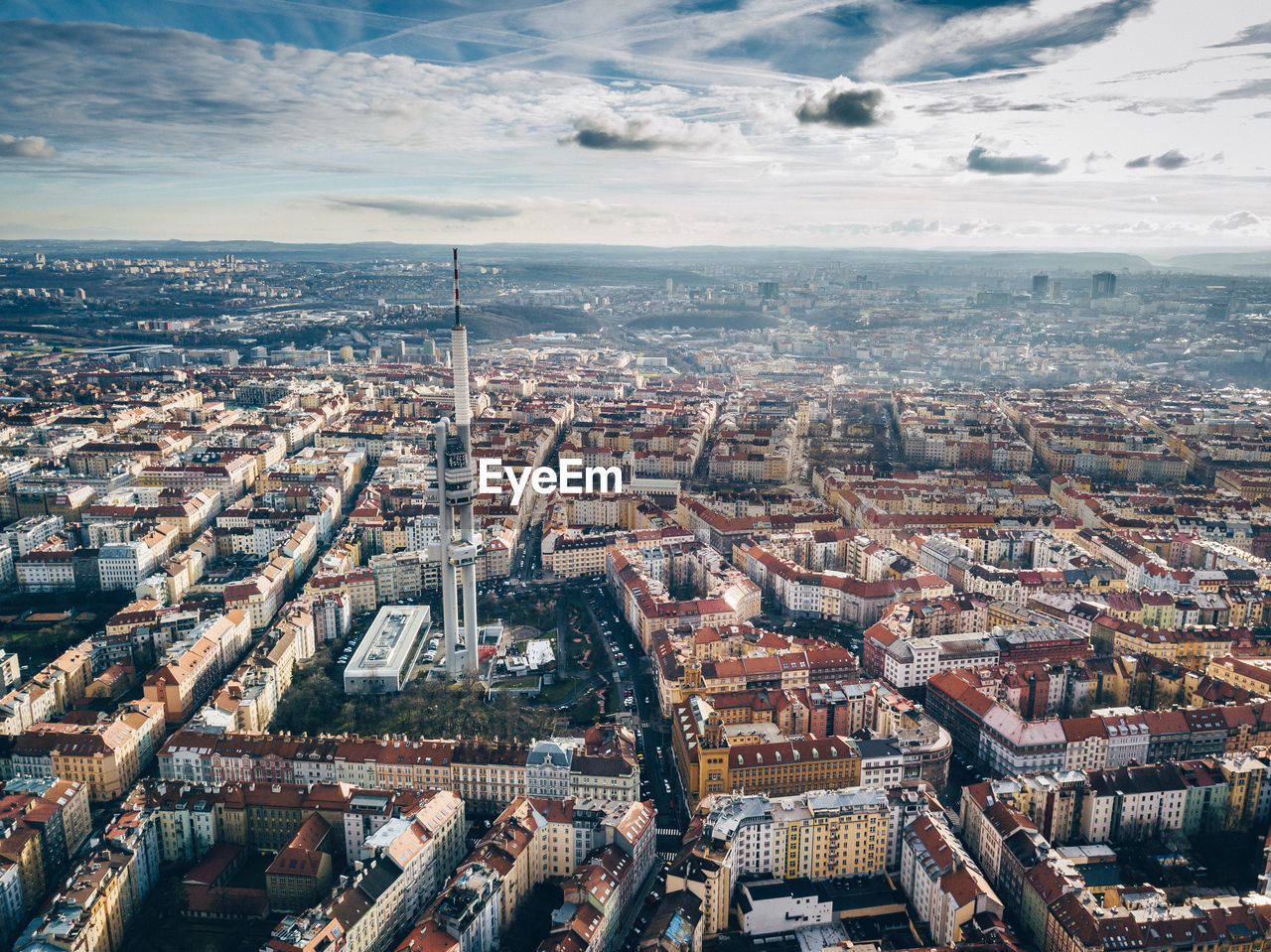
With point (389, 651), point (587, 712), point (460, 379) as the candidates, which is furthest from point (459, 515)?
point (587, 712)

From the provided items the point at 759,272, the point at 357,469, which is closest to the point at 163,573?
the point at 357,469

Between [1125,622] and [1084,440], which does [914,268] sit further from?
[1125,622]

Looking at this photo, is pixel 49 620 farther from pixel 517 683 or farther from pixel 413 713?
pixel 517 683

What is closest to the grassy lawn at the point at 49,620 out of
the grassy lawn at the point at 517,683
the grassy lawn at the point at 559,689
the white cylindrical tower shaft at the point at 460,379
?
the grassy lawn at the point at 517,683

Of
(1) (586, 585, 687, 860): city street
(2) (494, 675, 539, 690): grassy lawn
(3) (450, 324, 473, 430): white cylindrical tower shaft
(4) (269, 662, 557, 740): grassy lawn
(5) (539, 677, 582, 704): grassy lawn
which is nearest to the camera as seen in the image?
(1) (586, 585, 687, 860): city street

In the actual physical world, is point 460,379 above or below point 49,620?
above

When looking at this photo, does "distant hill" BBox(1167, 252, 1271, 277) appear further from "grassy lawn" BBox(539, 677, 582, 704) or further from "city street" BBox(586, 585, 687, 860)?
"grassy lawn" BBox(539, 677, 582, 704)

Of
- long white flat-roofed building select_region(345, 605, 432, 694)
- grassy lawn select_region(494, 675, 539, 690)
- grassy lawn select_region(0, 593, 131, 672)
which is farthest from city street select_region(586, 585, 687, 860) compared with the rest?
grassy lawn select_region(0, 593, 131, 672)
